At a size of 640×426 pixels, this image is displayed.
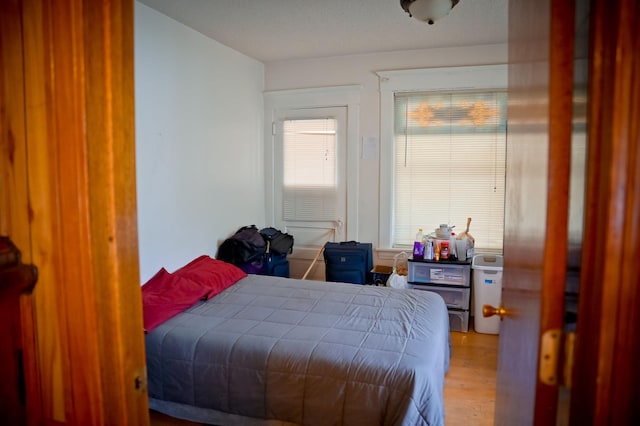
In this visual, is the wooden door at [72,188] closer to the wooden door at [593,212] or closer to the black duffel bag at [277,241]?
the wooden door at [593,212]

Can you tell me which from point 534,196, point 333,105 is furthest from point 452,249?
point 534,196

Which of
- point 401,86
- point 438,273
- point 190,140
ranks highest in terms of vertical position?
point 401,86

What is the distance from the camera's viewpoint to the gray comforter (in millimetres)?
2016

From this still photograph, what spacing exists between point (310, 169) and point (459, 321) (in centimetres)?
201

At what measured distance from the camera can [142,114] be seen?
2955 mm

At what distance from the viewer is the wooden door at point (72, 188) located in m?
0.83

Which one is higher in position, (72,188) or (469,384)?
(72,188)

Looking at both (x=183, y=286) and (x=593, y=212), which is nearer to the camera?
(x=593, y=212)

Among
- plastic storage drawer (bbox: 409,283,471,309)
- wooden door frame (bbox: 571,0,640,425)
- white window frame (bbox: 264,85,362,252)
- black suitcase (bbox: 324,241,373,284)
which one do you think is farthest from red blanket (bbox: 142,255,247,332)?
wooden door frame (bbox: 571,0,640,425)

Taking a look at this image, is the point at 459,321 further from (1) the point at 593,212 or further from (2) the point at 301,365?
(1) the point at 593,212

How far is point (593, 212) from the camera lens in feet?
2.44

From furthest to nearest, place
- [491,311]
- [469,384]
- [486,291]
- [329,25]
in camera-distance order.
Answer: [486,291] < [329,25] < [469,384] < [491,311]

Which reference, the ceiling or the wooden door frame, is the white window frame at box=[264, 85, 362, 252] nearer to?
the ceiling

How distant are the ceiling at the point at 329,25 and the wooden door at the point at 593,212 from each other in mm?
2368
